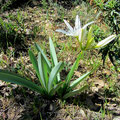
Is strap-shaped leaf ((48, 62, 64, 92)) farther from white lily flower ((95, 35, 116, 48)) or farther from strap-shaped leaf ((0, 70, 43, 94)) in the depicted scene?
white lily flower ((95, 35, 116, 48))

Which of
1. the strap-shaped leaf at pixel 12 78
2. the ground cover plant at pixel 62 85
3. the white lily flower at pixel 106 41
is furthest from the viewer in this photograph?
the ground cover plant at pixel 62 85

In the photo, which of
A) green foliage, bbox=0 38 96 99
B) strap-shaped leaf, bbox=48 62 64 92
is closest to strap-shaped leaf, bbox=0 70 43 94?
green foliage, bbox=0 38 96 99

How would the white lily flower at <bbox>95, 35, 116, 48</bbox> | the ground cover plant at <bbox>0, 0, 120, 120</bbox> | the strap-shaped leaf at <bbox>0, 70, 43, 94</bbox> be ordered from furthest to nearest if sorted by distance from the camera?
the ground cover plant at <bbox>0, 0, 120, 120</bbox>
the white lily flower at <bbox>95, 35, 116, 48</bbox>
the strap-shaped leaf at <bbox>0, 70, 43, 94</bbox>

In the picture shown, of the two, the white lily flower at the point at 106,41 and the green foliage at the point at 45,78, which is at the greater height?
the white lily flower at the point at 106,41

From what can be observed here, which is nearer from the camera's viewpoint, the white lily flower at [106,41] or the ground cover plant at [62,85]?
the white lily flower at [106,41]

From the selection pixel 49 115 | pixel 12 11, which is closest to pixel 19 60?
pixel 49 115

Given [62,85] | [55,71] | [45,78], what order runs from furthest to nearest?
1. [62,85]
2. [45,78]
3. [55,71]

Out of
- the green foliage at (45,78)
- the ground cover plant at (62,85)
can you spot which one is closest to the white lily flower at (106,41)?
the ground cover plant at (62,85)

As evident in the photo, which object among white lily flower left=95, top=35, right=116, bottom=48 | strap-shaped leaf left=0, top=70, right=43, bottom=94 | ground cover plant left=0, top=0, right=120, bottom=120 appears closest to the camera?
strap-shaped leaf left=0, top=70, right=43, bottom=94

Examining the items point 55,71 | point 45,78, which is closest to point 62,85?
point 45,78

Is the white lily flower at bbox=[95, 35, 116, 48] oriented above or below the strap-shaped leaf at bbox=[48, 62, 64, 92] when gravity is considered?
above

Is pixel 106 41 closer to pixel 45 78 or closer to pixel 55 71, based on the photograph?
pixel 55 71

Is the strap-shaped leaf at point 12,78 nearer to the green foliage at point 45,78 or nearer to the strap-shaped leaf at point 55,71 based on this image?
the green foliage at point 45,78

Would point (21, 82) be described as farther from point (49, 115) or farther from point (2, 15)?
point (2, 15)
